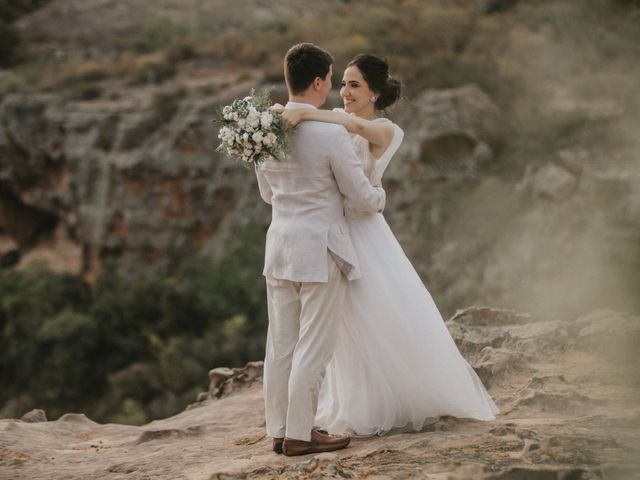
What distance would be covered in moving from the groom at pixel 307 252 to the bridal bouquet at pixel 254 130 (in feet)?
0.43

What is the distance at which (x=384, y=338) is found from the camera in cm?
423

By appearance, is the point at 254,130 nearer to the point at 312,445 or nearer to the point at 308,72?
the point at 308,72

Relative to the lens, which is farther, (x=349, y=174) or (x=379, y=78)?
(x=379, y=78)

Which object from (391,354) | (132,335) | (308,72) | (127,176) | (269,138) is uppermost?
(308,72)

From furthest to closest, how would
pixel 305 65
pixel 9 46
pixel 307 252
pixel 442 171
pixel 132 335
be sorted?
pixel 9 46, pixel 132 335, pixel 442 171, pixel 307 252, pixel 305 65

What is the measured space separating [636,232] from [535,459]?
10.4 m

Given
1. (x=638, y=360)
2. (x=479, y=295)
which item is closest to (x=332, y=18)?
(x=479, y=295)

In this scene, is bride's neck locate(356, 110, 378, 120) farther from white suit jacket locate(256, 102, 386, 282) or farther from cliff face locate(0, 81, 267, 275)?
cliff face locate(0, 81, 267, 275)

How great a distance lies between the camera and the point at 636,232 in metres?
12.9

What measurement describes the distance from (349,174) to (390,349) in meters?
1.04

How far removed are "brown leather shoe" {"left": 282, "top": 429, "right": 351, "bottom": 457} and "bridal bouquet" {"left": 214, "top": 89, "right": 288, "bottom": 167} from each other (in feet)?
4.91

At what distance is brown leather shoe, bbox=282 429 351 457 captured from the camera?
13.3 feet

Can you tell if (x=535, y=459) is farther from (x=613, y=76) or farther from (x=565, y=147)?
(x=613, y=76)

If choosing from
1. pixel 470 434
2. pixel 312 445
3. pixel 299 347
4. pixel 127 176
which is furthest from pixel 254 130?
pixel 127 176
